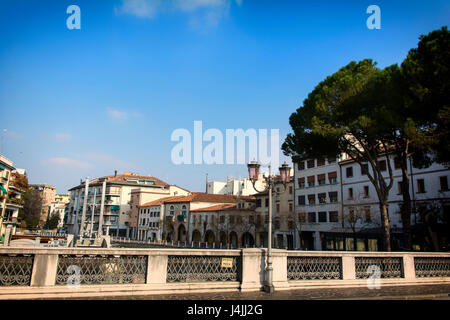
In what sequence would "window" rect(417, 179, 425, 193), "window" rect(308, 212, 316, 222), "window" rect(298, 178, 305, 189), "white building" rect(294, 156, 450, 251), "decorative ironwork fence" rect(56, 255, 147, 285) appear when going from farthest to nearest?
"window" rect(298, 178, 305, 189) < "window" rect(308, 212, 316, 222) < "window" rect(417, 179, 425, 193) < "white building" rect(294, 156, 450, 251) < "decorative ironwork fence" rect(56, 255, 147, 285)

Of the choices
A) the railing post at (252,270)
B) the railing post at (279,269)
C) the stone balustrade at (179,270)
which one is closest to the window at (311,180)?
the stone balustrade at (179,270)

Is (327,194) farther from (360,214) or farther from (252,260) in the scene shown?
(252,260)

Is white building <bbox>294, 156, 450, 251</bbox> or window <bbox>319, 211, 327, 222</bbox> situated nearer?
white building <bbox>294, 156, 450, 251</bbox>

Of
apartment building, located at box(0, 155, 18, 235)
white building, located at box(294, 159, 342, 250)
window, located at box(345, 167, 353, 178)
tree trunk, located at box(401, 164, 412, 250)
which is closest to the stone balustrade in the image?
tree trunk, located at box(401, 164, 412, 250)

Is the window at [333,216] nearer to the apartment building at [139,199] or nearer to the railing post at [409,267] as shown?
the railing post at [409,267]

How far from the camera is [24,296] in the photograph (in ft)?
25.8

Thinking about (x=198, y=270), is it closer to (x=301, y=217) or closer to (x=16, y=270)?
(x=16, y=270)

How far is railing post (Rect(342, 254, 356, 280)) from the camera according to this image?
1123cm

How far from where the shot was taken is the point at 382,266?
39.7 feet

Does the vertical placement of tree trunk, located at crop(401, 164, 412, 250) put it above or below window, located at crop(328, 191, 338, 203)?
below

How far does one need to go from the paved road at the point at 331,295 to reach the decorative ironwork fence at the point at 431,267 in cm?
163

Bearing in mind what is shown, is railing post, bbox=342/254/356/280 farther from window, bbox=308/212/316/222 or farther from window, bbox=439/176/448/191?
window, bbox=308/212/316/222

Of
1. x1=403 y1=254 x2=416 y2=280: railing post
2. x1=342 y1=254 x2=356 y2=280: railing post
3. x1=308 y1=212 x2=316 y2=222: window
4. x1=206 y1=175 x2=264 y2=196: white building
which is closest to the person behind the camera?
x1=342 y1=254 x2=356 y2=280: railing post
